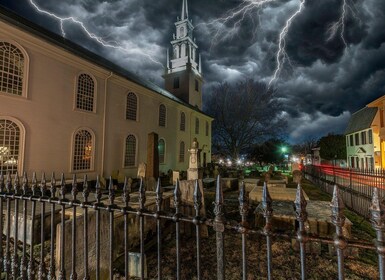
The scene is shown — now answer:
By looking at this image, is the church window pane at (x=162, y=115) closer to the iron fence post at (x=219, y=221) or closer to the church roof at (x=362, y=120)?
the iron fence post at (x=219, y=221)

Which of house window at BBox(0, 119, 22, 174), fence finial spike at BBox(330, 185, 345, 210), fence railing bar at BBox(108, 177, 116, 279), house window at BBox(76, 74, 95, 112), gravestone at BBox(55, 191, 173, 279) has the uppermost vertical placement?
house window at BBox(76, 74, 95, 112)

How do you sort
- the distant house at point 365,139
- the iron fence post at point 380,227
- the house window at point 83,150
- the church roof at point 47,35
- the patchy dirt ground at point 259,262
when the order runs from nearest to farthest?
the iron fence post at point 380,227
the patchy dirt ground at point 259,262
the church roof at point 47,35
the house window at point 83,150
the distant house at point 365,139

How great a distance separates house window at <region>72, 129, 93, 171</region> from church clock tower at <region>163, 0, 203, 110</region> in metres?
18.5

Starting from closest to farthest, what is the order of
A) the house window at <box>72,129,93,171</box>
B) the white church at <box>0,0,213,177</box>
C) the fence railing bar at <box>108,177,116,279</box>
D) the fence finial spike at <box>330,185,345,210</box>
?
the fence finial spike at <box>330,185,345,210</box>, the fence railing bar at <box>108,177,116,279</box>, the white church at <box>0,0,213,177</box>, the house window at <box>72,129,93,171</box>

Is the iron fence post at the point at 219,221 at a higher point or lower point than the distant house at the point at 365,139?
lower

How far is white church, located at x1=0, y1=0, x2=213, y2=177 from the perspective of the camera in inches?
374

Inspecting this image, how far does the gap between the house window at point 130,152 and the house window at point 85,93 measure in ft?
13.1

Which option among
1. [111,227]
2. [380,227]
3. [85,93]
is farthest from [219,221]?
[85,93]

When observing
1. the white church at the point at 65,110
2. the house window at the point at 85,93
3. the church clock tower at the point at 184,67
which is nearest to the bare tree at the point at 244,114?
the church clock tower at the point at 184,67

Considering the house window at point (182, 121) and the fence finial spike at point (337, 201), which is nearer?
the fence finial spike at point (337, 201)

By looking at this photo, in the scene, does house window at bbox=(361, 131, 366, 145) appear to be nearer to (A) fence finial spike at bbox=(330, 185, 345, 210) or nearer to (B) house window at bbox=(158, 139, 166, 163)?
(B) house window at bbox=(158, 139, 166, 163)

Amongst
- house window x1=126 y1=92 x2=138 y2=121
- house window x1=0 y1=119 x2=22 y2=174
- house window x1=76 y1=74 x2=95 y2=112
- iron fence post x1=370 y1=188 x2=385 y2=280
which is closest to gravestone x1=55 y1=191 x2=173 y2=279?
iron fence post x1=370 y1=188 x2=385 y2=280

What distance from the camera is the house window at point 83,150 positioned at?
12.2 meters

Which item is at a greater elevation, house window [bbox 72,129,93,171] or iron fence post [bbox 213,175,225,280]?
house window [bbox 72,129,93,171]
